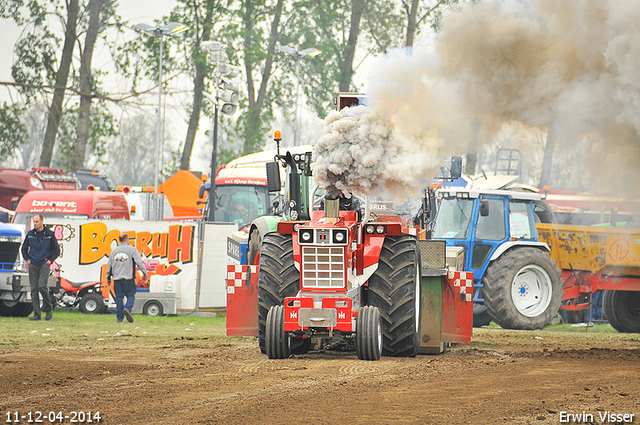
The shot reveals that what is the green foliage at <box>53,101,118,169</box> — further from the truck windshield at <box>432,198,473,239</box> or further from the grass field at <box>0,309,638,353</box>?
the truck windshield at <box>432,198,473,239</box>

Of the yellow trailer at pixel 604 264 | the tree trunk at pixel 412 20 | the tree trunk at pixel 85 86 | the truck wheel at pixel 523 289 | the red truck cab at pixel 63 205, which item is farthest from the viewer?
the tree trunk at pixel 412 20

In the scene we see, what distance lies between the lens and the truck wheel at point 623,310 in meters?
17.3

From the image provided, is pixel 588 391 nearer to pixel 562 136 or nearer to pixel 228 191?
pixel 562 136

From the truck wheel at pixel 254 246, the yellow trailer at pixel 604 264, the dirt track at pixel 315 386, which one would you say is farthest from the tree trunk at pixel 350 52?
the dirt track at pixel 315 386

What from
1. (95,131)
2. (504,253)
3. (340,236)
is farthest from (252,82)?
(340,236)

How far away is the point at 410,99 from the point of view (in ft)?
→ 33.1

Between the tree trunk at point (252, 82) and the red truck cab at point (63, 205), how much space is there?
12.6 metres

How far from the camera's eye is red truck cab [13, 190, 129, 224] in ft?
69.7

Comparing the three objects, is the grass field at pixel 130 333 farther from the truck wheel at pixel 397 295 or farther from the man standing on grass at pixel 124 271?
the truck wheel at pixel 397 295

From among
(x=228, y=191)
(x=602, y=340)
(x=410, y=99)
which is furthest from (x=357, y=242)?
(x=228, y=191)

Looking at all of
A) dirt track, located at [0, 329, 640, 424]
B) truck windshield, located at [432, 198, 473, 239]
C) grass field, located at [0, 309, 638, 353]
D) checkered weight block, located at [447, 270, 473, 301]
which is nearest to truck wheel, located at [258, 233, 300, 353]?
dirt track, located at [0, 329, 640, 424]

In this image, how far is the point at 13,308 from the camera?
17.8 meters

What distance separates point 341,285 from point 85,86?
17831mm

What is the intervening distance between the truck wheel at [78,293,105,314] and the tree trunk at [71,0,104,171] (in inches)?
263
